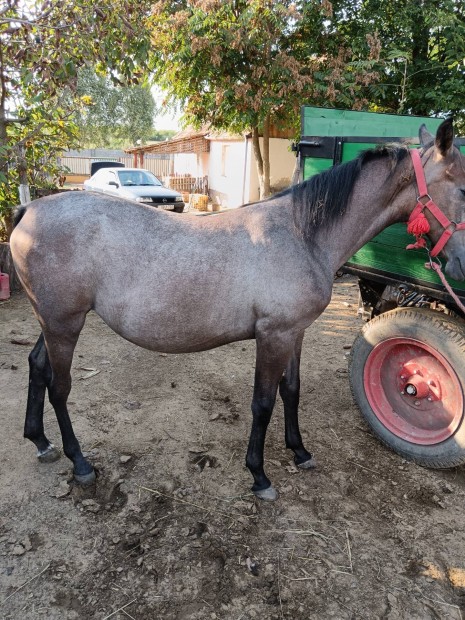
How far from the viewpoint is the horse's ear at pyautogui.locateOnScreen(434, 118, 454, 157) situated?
2.06 m

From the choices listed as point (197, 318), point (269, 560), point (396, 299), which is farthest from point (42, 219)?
point (396, 299)

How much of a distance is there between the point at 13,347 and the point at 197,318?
3155 mm

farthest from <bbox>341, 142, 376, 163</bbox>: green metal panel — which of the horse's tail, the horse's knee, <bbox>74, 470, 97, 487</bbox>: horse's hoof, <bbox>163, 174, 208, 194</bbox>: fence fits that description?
<bbox>163, 174, 208, 194</bbox>: fence

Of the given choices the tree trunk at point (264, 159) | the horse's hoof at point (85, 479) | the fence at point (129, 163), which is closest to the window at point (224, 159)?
the tree trunk at point (264, 159)

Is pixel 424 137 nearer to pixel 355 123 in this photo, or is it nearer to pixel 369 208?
pixel 369 208

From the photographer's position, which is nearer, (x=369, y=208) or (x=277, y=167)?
(x=369, y=208)

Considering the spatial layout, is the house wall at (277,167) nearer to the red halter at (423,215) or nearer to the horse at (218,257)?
the horse at (218,257)

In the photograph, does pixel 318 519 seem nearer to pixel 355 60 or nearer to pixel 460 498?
pixel 460 498

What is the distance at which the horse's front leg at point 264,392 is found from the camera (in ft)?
8.02

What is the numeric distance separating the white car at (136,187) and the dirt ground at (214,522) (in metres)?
11.2

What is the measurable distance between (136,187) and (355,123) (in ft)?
38.7

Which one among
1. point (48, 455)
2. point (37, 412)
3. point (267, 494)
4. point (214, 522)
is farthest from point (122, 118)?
point (214, 522)

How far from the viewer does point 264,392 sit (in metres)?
2.56

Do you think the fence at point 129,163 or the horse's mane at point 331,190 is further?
the fence at point 129,163
